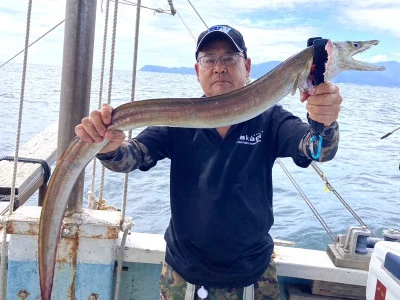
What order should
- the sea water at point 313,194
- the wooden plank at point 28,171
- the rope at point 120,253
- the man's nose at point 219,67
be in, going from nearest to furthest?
the man's nose at point 219,67
the rope at point 120,253
the wooden plank at point 28,171
the sea water at point 313,194

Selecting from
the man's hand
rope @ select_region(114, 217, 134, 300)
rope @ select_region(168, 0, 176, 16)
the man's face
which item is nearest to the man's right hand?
the man's face

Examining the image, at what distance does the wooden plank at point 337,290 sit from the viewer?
313 cm

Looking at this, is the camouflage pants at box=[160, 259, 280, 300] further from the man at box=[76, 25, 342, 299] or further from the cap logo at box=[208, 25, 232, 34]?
the cap logo at box=[208, 25, 232, 34]

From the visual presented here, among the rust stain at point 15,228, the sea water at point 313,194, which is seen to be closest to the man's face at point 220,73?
the rust stain at point 15,228

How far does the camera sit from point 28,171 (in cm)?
439

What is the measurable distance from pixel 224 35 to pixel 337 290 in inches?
78.3

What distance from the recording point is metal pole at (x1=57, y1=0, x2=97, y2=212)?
2.82 m

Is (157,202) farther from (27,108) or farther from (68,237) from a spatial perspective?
(27,108)

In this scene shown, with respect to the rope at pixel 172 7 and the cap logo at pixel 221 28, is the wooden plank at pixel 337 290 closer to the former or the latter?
the cap logo at pixel 221 28

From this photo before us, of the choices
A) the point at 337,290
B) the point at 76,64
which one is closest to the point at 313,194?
the point at 337,290

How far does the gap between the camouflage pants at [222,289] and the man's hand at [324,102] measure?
1.07 metres

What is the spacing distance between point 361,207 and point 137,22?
8.55m

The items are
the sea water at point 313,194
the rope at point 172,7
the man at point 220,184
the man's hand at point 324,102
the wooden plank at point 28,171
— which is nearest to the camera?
the man's hand at point 324,102

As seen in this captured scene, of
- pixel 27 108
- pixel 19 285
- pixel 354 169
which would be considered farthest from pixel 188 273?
pixel 27 108
